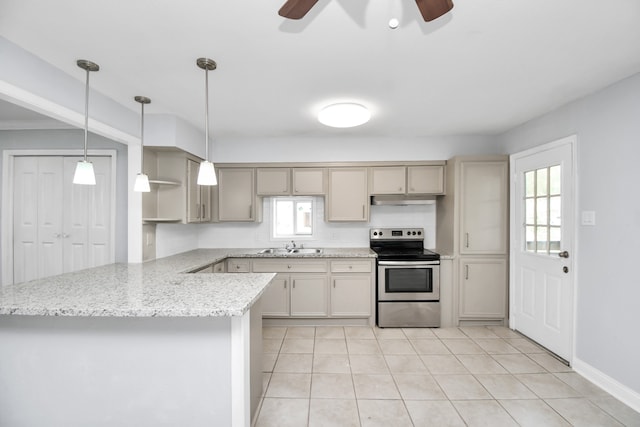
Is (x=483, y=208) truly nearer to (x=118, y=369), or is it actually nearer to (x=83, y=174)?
(x=118, y=369)

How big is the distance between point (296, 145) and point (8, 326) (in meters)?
3.06

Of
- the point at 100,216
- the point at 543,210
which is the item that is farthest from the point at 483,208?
the point at 100,216

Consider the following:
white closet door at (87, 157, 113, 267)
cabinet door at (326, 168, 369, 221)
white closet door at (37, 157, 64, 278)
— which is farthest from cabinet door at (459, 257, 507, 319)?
white closet door at (37, 157, 64, 278)

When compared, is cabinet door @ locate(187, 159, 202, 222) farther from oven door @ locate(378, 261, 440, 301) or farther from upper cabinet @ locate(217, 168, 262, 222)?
oven door @ locate(378, 261, 440, 301)

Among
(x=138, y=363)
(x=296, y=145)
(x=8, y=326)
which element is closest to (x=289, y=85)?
(x=296, y=145)

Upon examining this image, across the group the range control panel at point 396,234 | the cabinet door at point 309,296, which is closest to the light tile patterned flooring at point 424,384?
the cabinet door at point 309,296

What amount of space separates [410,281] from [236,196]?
2.46 metres

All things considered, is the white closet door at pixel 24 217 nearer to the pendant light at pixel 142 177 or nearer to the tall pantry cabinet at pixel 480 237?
the pendant light at pixel 142 177

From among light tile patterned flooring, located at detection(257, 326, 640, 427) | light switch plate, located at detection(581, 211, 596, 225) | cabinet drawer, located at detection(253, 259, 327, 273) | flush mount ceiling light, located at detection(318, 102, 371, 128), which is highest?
flush mount ceiling light, located at detection(318, 102, 371, 128)

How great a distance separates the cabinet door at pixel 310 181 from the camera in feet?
12.1

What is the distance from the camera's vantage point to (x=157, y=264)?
277cm

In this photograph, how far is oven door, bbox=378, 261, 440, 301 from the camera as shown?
3.31m

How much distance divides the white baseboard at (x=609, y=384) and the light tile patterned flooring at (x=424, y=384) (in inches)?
2.0

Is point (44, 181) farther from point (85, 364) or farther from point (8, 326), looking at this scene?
point (85, 364)
